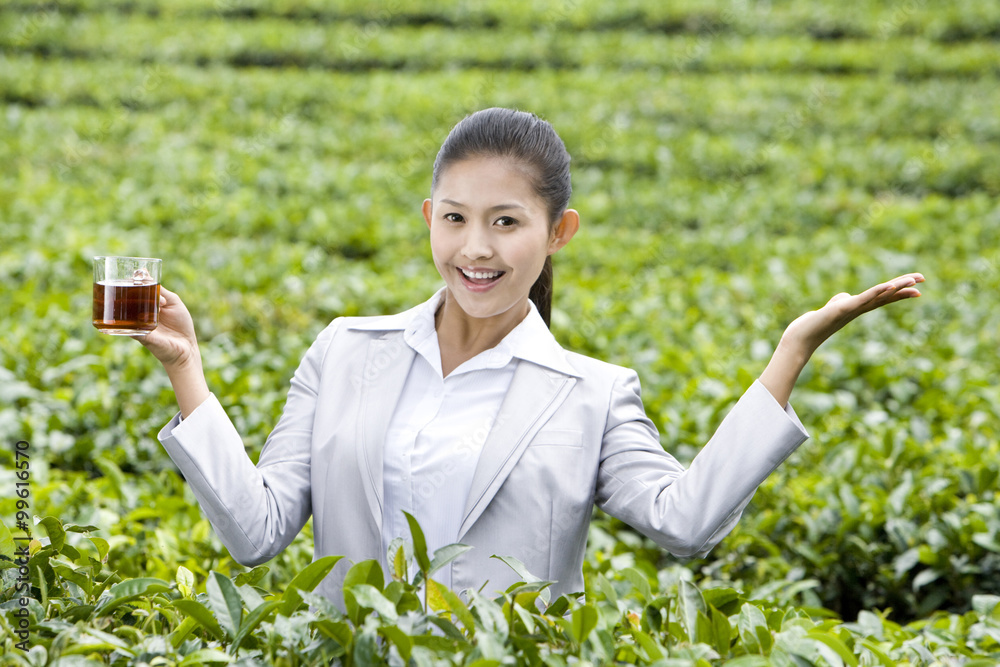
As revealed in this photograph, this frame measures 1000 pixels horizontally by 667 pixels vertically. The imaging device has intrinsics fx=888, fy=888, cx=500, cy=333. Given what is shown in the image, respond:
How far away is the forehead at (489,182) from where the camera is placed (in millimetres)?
1460

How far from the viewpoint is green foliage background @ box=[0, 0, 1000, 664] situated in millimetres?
2801

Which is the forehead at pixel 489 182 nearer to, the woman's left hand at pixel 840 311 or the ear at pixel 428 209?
the ear at pixel 428 209

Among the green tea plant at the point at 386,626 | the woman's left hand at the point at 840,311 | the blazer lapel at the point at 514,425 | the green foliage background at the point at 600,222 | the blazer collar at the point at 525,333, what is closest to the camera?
the green tea plant at the point at 386,626

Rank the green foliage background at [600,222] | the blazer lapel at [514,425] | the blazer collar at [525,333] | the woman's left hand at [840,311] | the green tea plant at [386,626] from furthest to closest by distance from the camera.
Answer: the green foliage background at [600,222] < the blazer collar at [525,333] < the blazer lapel at [514,425] < the woman's left hand at [840,311] < the green tea plant at [386,626]

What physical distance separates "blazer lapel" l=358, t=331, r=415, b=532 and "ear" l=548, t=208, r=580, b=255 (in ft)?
1.06

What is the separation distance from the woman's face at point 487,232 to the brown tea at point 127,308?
461 mm

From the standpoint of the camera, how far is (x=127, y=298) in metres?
1.36

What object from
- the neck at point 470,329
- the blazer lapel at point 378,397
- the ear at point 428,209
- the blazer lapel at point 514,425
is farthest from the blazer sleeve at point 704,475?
the ear at point 428,209

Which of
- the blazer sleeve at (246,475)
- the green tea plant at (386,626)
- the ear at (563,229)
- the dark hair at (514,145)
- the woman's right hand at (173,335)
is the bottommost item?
the green tea plant at (386,626)

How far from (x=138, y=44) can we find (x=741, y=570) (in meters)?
10.1

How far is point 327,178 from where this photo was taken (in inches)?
265

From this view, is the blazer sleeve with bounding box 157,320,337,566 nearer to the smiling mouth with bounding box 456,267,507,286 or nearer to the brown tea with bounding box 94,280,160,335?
the brown tea with bounding box 94,280,160,335

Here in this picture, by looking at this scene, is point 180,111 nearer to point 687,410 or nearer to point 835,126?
point 835,126
